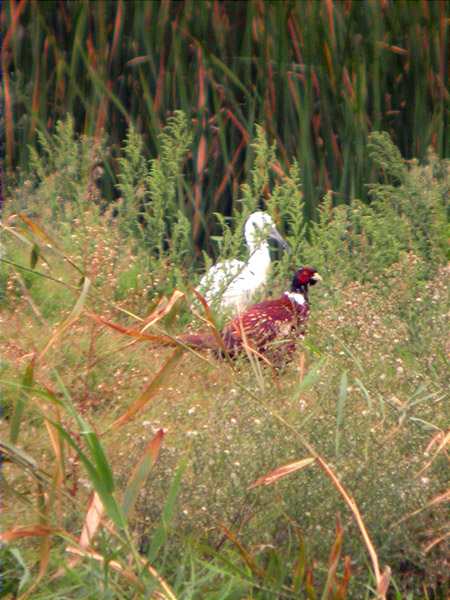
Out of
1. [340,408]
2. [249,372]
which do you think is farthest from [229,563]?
[249,372]

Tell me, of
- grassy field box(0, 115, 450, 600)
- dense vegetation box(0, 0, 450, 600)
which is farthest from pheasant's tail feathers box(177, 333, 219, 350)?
grassy field box(0, 115, 450, 600)

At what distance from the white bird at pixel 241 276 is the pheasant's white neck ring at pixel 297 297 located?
212mm

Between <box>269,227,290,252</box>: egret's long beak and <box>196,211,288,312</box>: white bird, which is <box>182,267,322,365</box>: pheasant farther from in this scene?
<box>269,227,290,252</box>: egret's long beak

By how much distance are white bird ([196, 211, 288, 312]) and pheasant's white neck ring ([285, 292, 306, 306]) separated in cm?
21

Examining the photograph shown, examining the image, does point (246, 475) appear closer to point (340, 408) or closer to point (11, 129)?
point (340, 408)

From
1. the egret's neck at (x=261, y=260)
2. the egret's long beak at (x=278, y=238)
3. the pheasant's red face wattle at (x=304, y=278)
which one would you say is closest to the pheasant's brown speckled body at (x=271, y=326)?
the pheasant's red face wattle at (x=304, y=278)

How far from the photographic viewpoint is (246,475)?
10.7 feet

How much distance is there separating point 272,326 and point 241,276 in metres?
1.10

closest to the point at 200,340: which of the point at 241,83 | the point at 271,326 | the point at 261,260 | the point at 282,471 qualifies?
the point at 271,326

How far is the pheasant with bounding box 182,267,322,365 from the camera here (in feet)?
15.1

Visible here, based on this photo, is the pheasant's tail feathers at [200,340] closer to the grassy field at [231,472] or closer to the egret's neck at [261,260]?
the grassy field at [231,472]

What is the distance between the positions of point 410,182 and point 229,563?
3.61 m

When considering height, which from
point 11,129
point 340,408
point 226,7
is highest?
point 340,408

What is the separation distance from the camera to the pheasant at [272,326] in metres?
4.61
